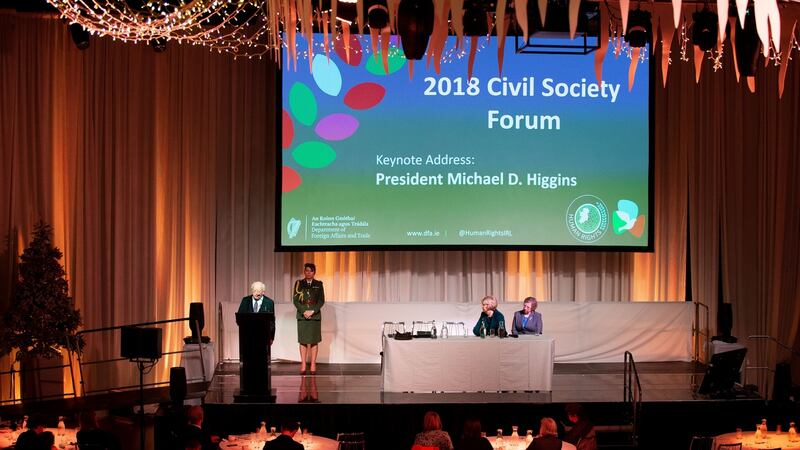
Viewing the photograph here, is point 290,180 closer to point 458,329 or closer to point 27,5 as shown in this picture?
point 458,329

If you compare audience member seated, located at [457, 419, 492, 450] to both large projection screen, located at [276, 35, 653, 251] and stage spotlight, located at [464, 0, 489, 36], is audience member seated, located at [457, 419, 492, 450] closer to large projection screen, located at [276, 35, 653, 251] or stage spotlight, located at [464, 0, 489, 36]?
stage spotlight, located at [464, 0, 489, 36]

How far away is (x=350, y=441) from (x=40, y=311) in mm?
4520

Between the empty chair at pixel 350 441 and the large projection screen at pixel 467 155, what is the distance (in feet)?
13.0

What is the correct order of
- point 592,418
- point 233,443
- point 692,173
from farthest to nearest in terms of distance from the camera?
point 692,173 → point 592,418 → point 233,443

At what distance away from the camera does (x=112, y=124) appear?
13.0 metres

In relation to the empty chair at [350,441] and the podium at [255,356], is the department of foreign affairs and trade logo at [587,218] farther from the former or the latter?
the empty chair at [350,441]

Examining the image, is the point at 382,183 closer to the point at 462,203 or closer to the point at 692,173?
the point at 462,203

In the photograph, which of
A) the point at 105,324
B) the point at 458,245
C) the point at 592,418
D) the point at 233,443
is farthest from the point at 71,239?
the point at 592,418

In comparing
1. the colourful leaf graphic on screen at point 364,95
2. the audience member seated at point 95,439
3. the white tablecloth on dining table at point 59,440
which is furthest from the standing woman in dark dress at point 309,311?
the audience member seated at point 95,439

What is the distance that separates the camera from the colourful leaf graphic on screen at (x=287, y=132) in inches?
496

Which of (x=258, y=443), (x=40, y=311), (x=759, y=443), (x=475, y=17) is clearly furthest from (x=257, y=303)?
(x=475, y=17)

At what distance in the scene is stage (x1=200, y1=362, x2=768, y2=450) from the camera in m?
10.1

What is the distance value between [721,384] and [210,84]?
6947 millimetres

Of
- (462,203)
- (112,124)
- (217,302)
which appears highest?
(112,124)
